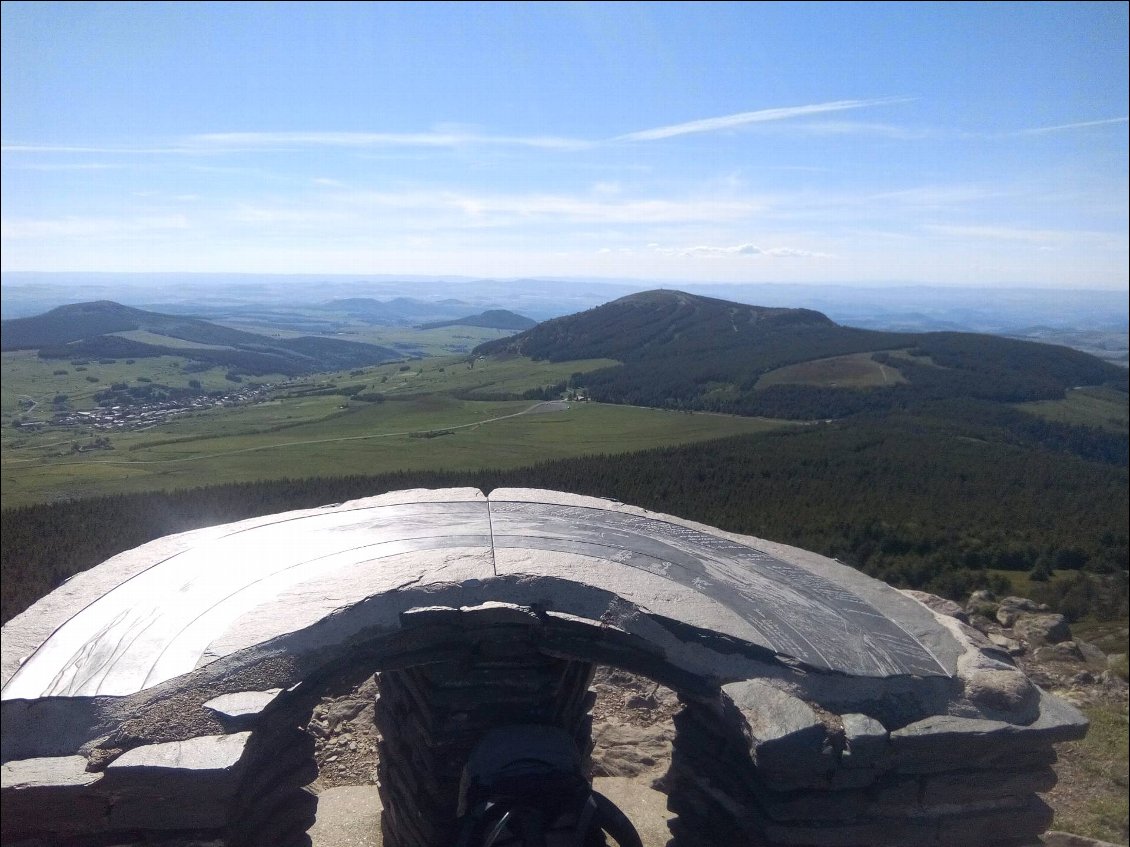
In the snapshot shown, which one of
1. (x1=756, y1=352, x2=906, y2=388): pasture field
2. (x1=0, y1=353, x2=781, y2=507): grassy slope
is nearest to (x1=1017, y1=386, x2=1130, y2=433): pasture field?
(x1=756, y1=352, x2=906, y2=388): pasture field

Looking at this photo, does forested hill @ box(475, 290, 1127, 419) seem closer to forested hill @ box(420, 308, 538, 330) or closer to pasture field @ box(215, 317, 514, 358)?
pasture field @ box(215, 317, 514, 358)

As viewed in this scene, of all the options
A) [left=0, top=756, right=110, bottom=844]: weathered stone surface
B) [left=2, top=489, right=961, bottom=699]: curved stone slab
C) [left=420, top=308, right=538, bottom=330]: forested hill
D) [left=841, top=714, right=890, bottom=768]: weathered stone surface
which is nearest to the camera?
[left=0, top=756, right=110, bottom=844]: weathered stone surface

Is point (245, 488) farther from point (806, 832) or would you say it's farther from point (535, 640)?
point (806, 832)

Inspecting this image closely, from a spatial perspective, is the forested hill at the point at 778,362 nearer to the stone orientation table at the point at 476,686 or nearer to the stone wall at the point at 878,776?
the stone orientation table at the point at 476,686

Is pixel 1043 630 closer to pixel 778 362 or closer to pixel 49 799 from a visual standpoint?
pixel 49 799

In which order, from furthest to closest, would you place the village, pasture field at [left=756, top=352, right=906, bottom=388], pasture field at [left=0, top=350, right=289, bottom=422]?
pasture field at [left=756, top=352, right=906, bottom=388] → pasture field at [left=0, top=350, right=289, bottom=422] → the village

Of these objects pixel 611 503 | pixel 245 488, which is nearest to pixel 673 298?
pixel 245 488

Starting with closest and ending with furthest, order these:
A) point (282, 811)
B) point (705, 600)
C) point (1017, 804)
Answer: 1. point (1017, 804)
2. point (282, 811)
3. point (705, 600)
